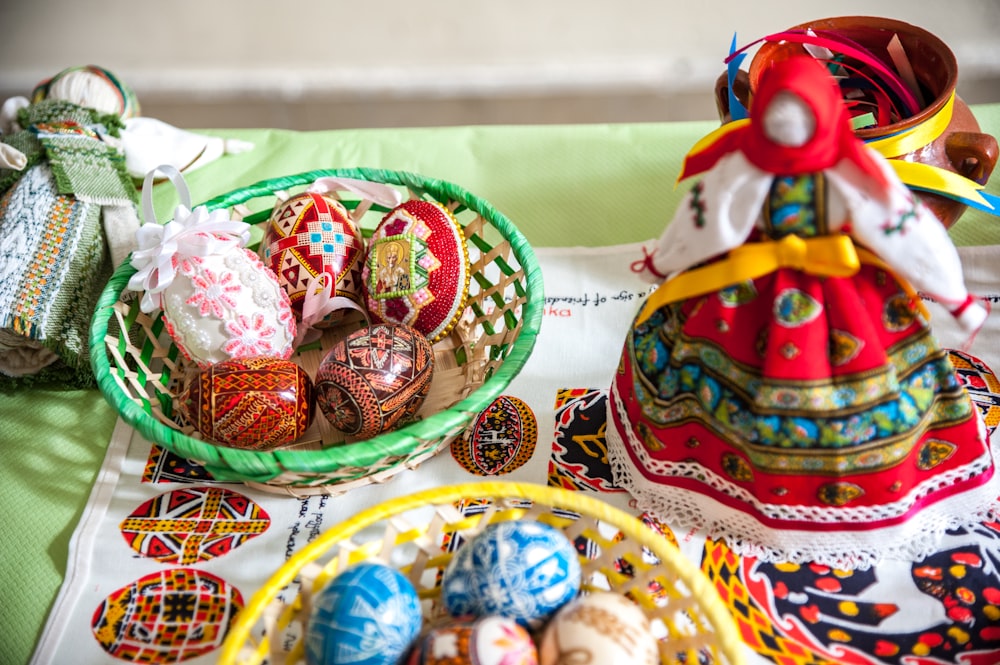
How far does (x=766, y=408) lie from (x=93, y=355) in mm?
595

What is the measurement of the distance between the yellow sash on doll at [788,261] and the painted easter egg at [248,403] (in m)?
0.37

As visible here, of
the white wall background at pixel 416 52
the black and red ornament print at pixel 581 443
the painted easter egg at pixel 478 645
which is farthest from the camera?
the white wall background at pixel 416 52

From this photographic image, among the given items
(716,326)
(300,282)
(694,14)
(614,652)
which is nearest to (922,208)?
(716,326)

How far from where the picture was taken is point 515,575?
1.89 ft

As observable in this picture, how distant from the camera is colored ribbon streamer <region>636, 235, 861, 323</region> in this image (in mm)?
589

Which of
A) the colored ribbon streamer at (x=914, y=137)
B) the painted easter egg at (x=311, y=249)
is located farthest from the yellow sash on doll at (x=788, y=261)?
the painted easter egg at (x=311, y=249)

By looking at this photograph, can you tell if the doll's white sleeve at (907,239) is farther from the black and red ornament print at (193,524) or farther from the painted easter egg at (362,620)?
the black and red ornament print at (193,524)

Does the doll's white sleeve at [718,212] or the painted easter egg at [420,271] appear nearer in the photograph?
the doll's white sleeve at [718,212]

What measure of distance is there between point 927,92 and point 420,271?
557 millimetres

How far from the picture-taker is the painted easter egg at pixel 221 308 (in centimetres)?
80

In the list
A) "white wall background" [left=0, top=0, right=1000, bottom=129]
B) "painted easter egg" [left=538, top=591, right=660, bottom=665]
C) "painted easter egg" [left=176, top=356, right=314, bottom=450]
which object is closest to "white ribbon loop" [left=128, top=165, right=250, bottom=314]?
"painted easter egg" [left=176, top=356, right=314, bottom=450]

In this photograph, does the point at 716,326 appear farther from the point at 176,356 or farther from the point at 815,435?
the point at 176,356

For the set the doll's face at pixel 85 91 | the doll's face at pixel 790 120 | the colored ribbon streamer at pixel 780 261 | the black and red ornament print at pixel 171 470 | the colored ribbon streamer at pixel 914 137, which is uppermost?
the doll's face at pixel 85 91

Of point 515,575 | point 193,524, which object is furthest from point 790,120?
point 193,524
